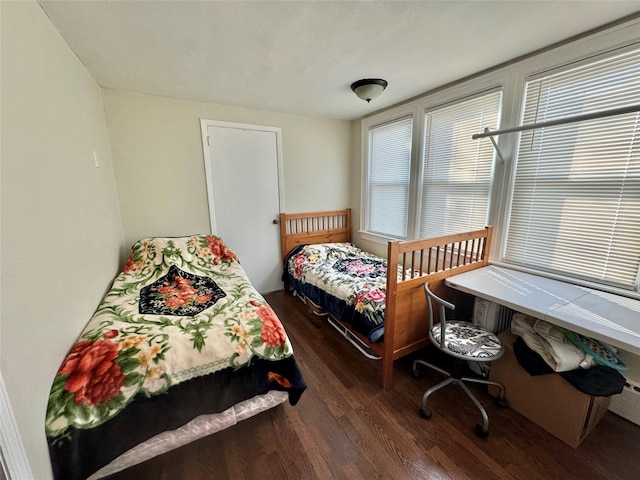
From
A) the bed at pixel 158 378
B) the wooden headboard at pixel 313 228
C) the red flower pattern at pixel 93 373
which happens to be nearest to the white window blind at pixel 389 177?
the wooden headboard at pixel 313 228

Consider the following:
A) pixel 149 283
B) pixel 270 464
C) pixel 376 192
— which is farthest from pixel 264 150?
pixel 270 464

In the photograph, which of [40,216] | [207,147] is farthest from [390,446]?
[207,147]

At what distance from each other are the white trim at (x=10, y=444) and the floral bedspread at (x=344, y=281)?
1607 millimetres

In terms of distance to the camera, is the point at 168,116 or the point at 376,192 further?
the point at 376,192

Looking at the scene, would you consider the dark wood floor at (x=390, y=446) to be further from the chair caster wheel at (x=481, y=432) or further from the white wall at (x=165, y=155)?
the white wall at (x=165, y=155)

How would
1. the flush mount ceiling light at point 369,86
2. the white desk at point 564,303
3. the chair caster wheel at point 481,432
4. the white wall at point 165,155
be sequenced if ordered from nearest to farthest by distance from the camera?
the white desk at point 564,303 < the chair caster wheel at point 481,432 < the flush mount ceiling light at point 369,86 < the white wall at point 165,155

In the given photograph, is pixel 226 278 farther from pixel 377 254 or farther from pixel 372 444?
pixel 377 254

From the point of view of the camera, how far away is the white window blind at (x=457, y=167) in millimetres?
2098

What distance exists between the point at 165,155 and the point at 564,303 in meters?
3.25

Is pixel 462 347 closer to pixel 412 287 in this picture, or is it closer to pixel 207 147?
pixel 412 287

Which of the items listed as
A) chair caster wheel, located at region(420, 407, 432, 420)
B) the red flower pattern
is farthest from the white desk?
the red flower pattern

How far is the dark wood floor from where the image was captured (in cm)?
124

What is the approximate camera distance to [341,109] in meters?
2.95

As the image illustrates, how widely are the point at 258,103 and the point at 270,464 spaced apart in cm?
289
